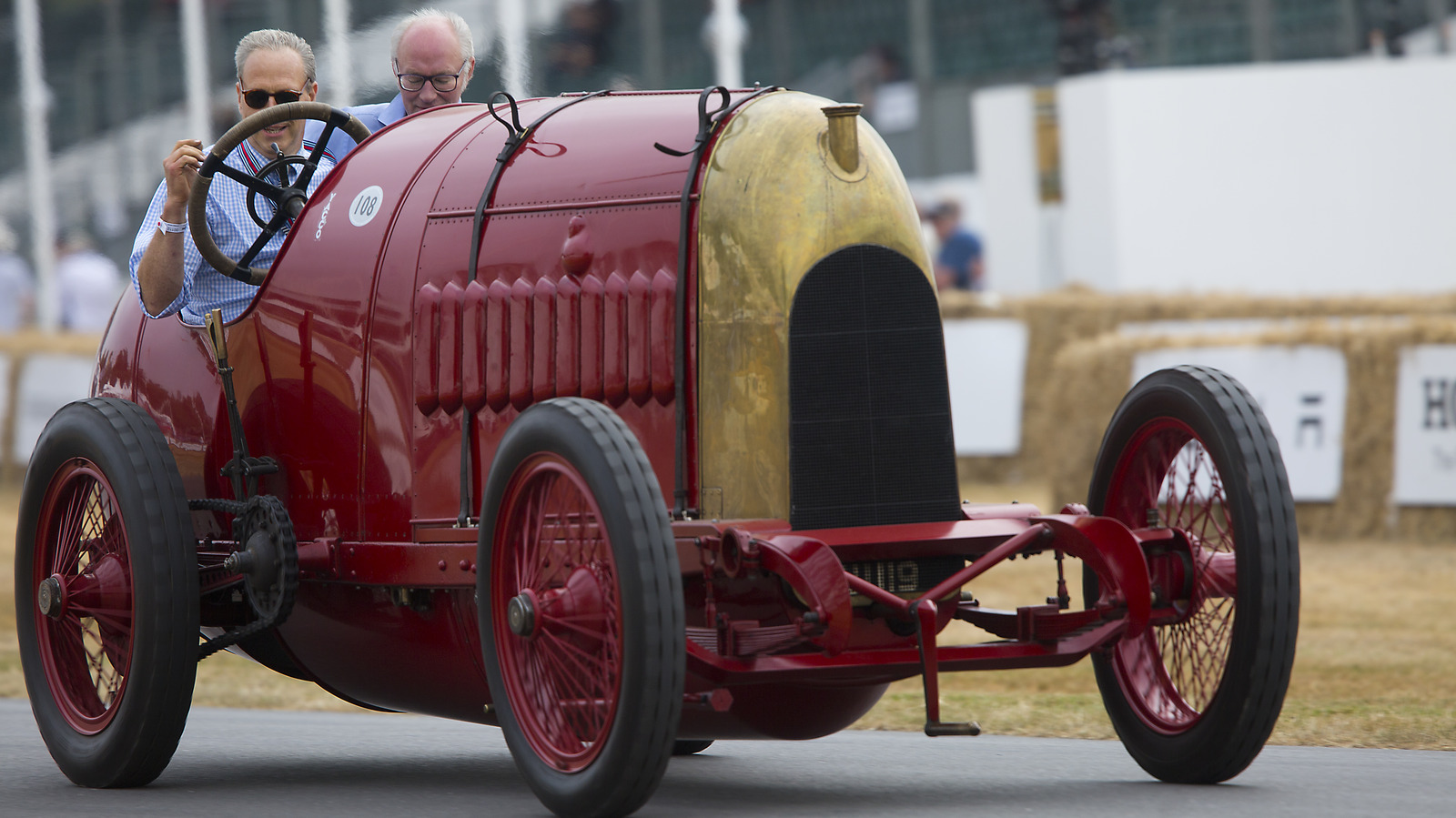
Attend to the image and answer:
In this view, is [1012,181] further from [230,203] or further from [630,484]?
[630,484]

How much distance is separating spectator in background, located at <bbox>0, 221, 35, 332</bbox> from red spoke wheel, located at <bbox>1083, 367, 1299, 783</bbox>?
16.8m

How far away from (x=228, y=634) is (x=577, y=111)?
166 cm

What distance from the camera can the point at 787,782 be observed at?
18.1 ft

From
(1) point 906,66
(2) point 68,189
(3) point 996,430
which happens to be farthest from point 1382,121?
(2) point 68,189

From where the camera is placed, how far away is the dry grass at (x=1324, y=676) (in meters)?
6.63

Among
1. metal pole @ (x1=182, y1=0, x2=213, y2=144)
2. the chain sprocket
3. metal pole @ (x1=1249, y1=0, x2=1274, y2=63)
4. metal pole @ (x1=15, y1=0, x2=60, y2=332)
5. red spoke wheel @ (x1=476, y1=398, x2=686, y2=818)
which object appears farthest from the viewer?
metal pole @ (x1=1249, y1=0, x2=1274, y2=63)

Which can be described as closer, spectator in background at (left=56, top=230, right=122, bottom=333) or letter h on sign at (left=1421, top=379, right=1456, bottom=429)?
letter h on sign at (left=1421, top=379, right=1456, bottom=429)

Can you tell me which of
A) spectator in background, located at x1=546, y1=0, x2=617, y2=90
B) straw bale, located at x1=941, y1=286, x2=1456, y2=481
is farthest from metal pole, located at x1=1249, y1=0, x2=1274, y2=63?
spectator in background, located at x1=546, y1=0, x2=617, y2=90

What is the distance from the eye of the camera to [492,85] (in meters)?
8.77

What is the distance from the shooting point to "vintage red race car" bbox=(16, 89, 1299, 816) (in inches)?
179

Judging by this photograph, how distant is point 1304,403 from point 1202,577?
762 centimetres

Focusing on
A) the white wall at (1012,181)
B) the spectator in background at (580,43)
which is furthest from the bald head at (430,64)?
the white wall at (1012,181)

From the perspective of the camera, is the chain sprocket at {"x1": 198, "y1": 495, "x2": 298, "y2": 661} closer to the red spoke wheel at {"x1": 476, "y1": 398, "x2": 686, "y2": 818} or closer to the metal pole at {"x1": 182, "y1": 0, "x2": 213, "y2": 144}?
the red spoke wheel at {"x1": 476, "y1": 398, "x2": 686, "y2": 818}

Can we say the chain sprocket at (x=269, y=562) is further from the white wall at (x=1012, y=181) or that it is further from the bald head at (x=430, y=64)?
the white wall at (x=1012, y=181)
